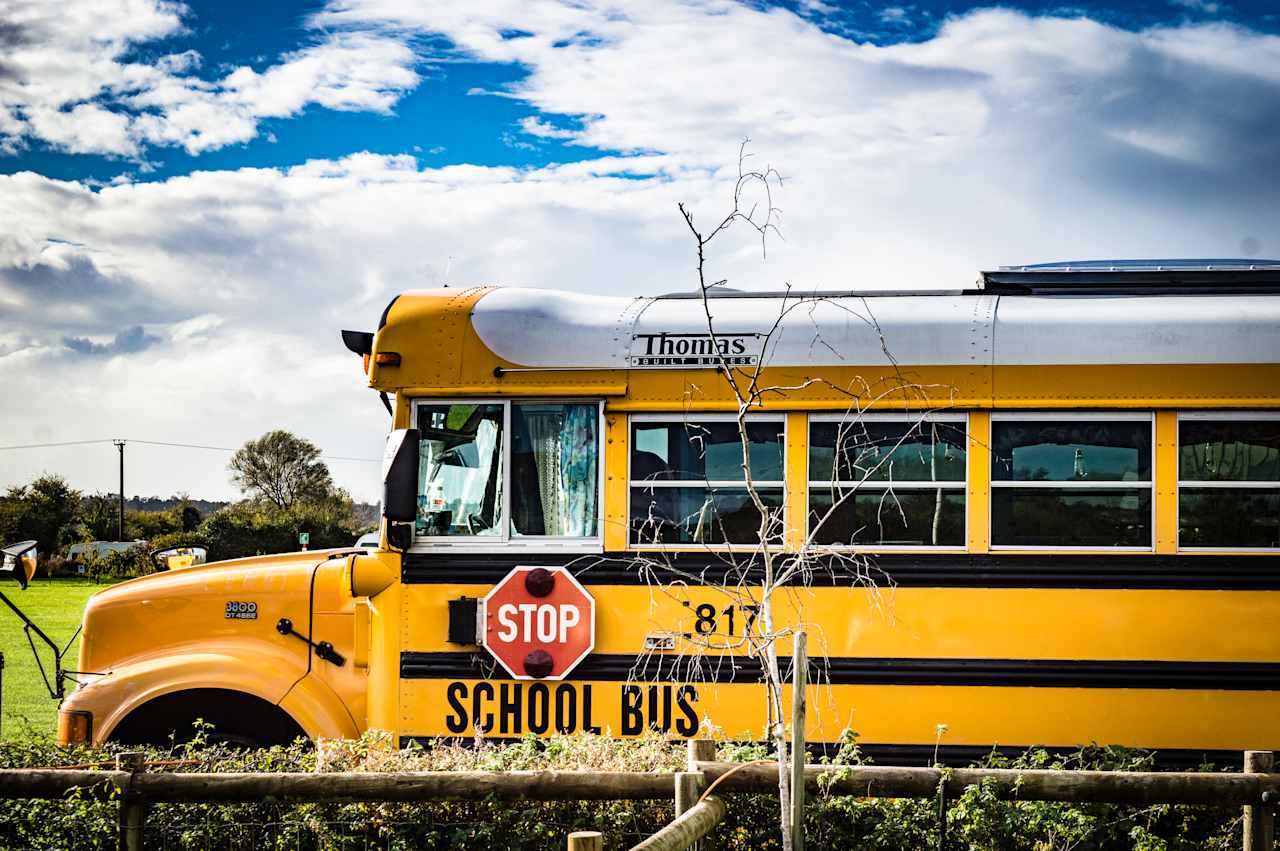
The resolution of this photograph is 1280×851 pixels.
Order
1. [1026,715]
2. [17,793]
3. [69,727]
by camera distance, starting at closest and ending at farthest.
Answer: [17,793], [1026,715], [69,727]

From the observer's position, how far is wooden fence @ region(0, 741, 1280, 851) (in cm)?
524

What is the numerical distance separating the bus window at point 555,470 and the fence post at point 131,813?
2.00m

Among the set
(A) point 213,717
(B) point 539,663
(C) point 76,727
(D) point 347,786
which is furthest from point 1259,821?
(C) point 76,727

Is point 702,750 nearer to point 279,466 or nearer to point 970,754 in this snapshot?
point 970,754

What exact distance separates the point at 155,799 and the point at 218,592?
1885 mm

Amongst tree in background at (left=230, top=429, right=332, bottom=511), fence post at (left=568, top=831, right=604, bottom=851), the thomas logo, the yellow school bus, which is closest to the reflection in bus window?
the yellow school bus

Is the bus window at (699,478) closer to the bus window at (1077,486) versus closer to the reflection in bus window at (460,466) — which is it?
the reflection in bus window at (460,466)

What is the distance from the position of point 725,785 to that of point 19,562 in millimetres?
4575

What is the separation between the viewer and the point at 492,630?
6.51 m

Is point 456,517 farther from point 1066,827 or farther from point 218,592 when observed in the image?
point 1066,827

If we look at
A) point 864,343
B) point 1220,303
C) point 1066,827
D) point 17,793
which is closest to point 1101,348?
point 1220,303

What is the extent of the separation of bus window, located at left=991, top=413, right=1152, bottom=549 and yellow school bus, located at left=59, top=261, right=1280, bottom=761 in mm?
11

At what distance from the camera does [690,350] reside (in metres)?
6.60

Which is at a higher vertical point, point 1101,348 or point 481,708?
point 1101,348
